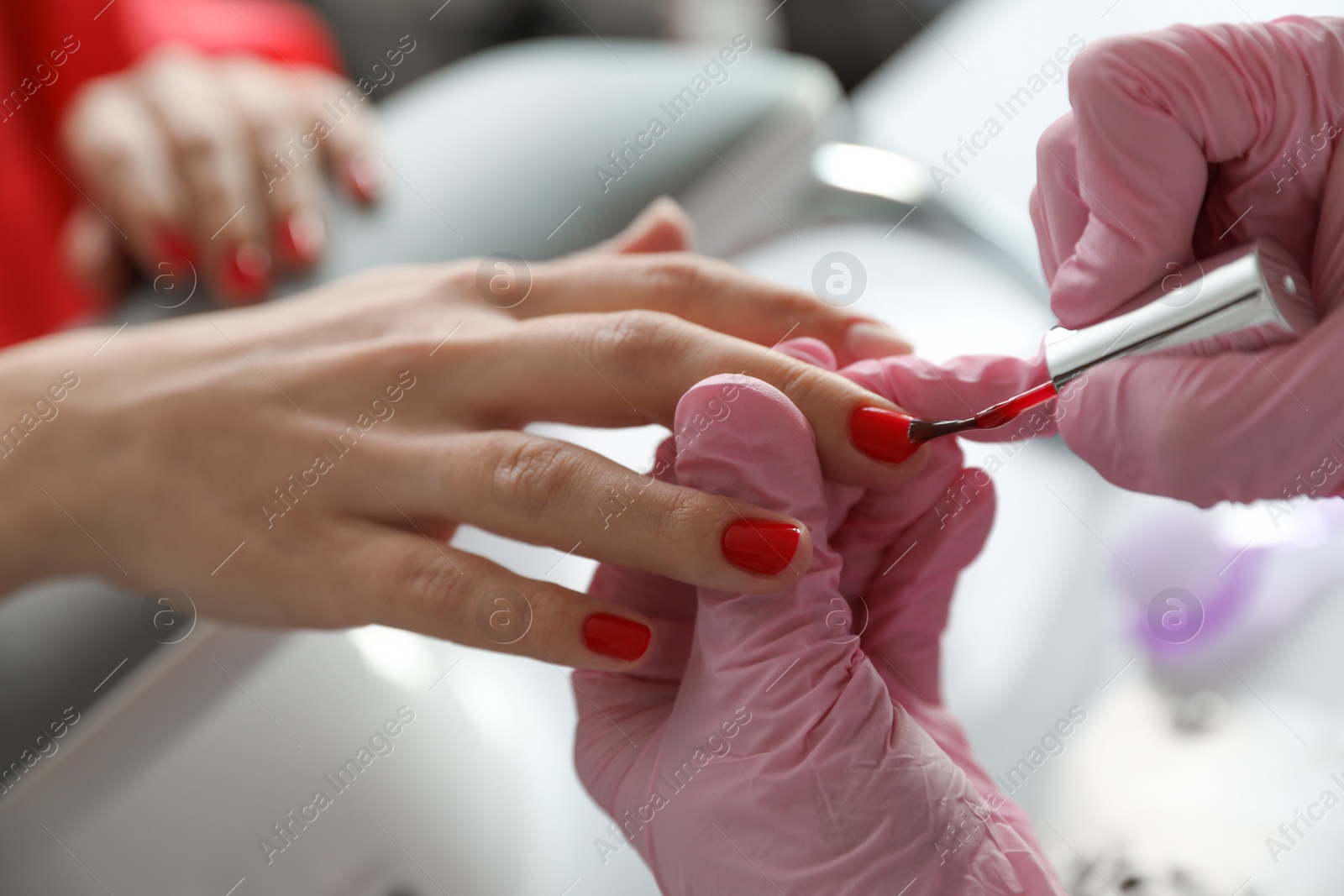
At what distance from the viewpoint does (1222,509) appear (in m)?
0.61

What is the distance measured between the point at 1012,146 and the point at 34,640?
0.87m

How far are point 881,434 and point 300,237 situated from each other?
2.08ft

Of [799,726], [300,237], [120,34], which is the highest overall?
[120,34]

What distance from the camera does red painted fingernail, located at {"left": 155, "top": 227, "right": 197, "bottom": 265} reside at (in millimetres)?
896

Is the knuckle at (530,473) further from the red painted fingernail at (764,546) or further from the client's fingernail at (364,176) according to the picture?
the client's fingernail at (364,176)

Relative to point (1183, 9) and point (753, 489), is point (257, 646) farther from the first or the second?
point (1183, 9)

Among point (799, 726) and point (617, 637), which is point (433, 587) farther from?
point (799, 726)

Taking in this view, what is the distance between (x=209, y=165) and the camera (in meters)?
0.93

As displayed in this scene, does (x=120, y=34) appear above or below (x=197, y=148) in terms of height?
above

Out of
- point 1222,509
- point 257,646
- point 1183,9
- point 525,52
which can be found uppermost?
point 525,52

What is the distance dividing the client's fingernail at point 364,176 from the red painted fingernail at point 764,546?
0.65 m

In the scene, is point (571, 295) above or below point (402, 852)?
above

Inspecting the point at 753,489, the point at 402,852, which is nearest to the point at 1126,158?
the point at 753,489

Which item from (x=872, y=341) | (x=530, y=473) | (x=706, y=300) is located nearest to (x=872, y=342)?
(x=872, y=341)
